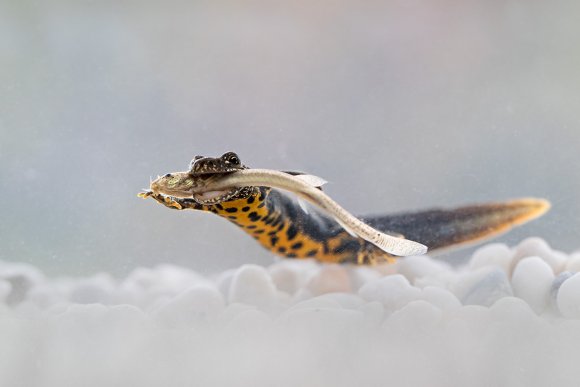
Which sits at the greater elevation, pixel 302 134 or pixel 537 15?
pixel 537 15

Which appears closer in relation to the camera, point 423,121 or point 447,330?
point 447,330

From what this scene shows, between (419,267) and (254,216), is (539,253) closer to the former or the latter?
(419,267)

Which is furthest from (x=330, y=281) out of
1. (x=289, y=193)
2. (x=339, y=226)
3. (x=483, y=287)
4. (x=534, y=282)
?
(x=534, y=282)

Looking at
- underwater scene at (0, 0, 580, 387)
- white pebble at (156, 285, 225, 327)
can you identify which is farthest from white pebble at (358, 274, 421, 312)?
white pebble at (156, 285, 225, 327)

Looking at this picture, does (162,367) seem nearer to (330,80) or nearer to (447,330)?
(447,330)

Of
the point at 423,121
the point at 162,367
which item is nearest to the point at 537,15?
the point at 423,121

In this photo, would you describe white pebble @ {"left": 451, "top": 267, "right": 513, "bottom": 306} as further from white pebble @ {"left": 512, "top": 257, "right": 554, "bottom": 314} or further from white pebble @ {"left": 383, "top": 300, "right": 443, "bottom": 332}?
white pebble @ {"left": 383, "top": 300, "right": 443, "bottom": 332}
